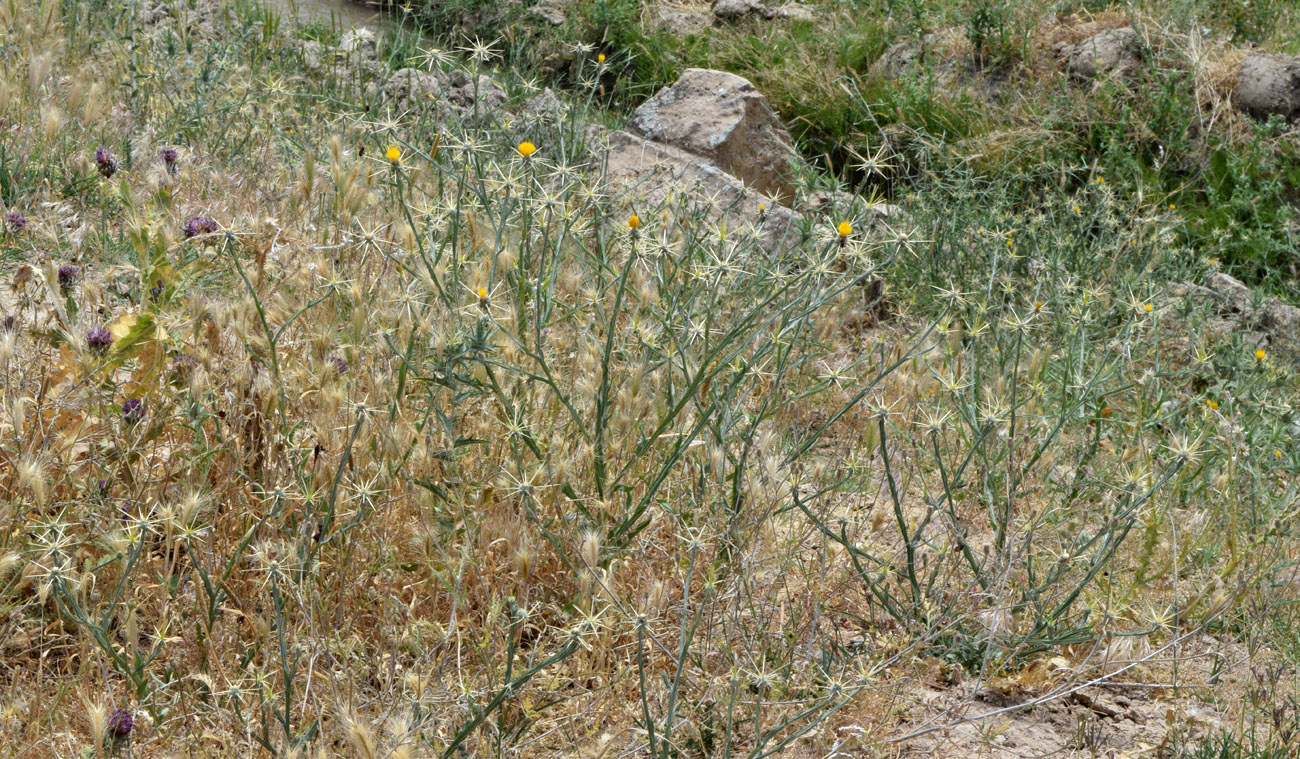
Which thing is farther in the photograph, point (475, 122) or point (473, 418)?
point (475, 122)

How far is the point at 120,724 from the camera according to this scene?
5.13ft

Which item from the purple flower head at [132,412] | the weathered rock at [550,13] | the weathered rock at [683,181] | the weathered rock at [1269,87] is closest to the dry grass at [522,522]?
the purple flower head at [132,412]

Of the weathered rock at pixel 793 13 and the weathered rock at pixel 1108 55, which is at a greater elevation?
the weathered rock at pixel 1108 55

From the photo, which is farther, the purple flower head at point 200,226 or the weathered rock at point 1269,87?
the weathered rock at point 1269,87

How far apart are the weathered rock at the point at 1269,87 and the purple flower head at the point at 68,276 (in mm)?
6496

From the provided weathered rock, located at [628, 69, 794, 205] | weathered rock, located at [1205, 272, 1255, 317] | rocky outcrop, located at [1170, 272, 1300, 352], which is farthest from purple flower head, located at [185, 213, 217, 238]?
weathered rock, located at [1205, 272, 1255, 317]

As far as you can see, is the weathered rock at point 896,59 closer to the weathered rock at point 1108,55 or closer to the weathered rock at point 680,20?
the weathered rock at point 1108,55

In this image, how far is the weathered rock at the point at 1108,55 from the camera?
22.7ft

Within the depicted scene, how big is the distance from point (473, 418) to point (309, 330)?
476 mm

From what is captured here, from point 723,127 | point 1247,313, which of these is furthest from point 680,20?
point 1247,313

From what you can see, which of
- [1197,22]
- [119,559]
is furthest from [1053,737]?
[1197,22]

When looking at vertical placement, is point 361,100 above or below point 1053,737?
below

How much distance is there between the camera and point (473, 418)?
2479mm

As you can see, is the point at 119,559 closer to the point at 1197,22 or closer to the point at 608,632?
the point at 608,632
